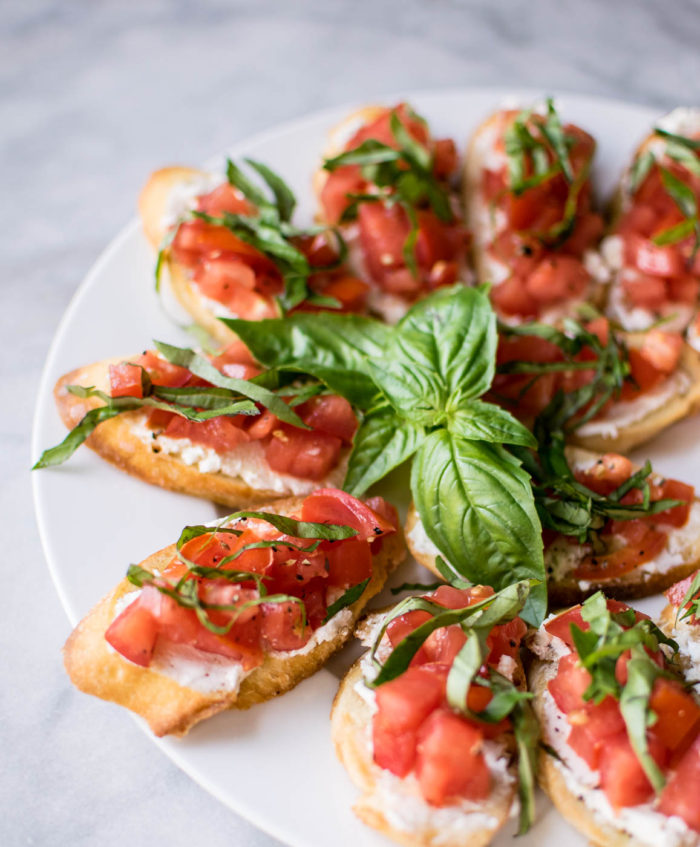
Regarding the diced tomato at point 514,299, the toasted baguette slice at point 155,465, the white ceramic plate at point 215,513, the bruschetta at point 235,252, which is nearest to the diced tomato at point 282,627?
the white ceramic plate at point 215,513

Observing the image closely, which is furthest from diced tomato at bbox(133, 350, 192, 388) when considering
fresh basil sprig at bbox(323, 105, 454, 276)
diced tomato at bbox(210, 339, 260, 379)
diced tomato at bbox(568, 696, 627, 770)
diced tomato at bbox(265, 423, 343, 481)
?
diced tomato at bbox(568, 696, 627, 770)

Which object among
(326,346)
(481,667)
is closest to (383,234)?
(326,346)

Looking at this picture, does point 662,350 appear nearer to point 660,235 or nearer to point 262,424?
point 660,235

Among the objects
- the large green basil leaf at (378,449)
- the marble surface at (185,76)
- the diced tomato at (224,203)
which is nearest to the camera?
the large green basil leaf at (378,449)

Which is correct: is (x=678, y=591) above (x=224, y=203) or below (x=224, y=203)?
below

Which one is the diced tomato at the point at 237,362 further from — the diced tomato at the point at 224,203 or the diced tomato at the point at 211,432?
the diced tomato at the point at 224,203

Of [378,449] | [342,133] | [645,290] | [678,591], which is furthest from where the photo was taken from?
[342,133]

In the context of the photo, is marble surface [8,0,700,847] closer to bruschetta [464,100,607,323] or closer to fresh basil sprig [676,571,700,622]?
bruschetta [464,100,607,323]
